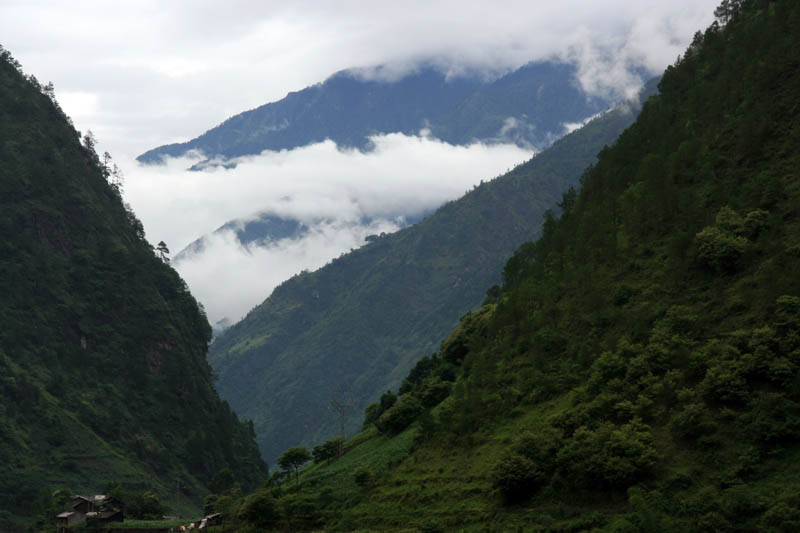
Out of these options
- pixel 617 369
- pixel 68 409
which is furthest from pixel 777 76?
pixel 68 409

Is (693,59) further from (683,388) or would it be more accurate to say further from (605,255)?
(683,388)

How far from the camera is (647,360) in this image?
7288 cm

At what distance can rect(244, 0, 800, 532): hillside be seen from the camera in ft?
195

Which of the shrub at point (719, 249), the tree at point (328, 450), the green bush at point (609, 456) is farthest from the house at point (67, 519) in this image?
the shrub at point (719, 249)

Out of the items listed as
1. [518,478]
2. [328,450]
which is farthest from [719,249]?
[328,450]

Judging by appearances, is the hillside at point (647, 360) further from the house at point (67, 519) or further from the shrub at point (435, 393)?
the house at point (67, 519)

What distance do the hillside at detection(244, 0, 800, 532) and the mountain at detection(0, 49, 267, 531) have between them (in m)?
66.0

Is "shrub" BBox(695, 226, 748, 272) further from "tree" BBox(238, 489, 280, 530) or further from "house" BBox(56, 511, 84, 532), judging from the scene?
"house" BBox(56, 511, 84, 532)

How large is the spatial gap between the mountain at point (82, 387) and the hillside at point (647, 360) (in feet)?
216

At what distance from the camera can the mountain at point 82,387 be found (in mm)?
146625

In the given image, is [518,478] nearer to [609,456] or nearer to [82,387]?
[609,456]

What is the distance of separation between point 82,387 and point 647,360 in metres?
133

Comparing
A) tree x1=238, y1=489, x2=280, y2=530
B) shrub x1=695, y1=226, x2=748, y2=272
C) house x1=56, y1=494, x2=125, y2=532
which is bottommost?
tree x1=238, y1=489, x2=280, y2=530

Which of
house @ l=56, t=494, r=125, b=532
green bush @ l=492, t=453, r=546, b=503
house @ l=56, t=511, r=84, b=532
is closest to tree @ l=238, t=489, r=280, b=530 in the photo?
green bush @ l=492, t=453, r=546, b=503
